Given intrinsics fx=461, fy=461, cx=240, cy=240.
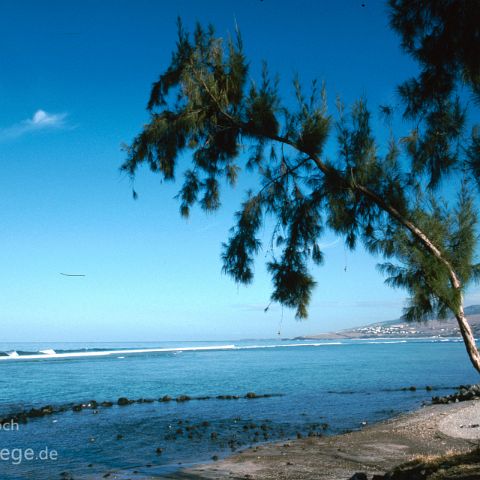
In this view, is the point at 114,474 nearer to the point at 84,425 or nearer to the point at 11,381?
the point at 84,425

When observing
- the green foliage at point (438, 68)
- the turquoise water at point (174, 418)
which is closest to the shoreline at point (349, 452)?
the turquoise water at point (174, 418)

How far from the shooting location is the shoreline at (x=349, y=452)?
13.5 meters

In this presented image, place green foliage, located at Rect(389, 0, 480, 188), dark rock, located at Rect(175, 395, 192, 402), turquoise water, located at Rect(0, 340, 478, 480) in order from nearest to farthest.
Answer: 1. green foliage, located at Rect(389, 0, 480, 188)
2. turquoise water, located at Rect(0, 340, 478, 480)
3. dark rock, located at Rect(175, 395, 192, 402)

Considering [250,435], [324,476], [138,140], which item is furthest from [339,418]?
[138,140]

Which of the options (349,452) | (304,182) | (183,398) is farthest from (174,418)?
(304,182)

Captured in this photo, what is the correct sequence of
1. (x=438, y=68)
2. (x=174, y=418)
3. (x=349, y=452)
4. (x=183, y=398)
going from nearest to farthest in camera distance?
(x=438, y=68)
(x=349, y=452)
(x=174, y=418)
(x=183, y=398)

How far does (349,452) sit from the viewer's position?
16109 mm

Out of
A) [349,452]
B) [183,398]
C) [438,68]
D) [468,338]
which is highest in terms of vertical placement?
[438,68]

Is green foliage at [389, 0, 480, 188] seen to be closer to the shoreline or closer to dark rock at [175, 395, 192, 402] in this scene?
the shoreline

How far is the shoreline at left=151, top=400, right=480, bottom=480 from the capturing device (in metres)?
13.5

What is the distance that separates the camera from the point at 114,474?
14.6 metres

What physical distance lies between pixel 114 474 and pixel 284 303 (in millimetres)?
10170

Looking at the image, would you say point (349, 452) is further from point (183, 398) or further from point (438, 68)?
point (183, 398)

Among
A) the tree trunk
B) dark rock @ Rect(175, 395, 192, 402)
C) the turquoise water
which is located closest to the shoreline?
the turquoise water
